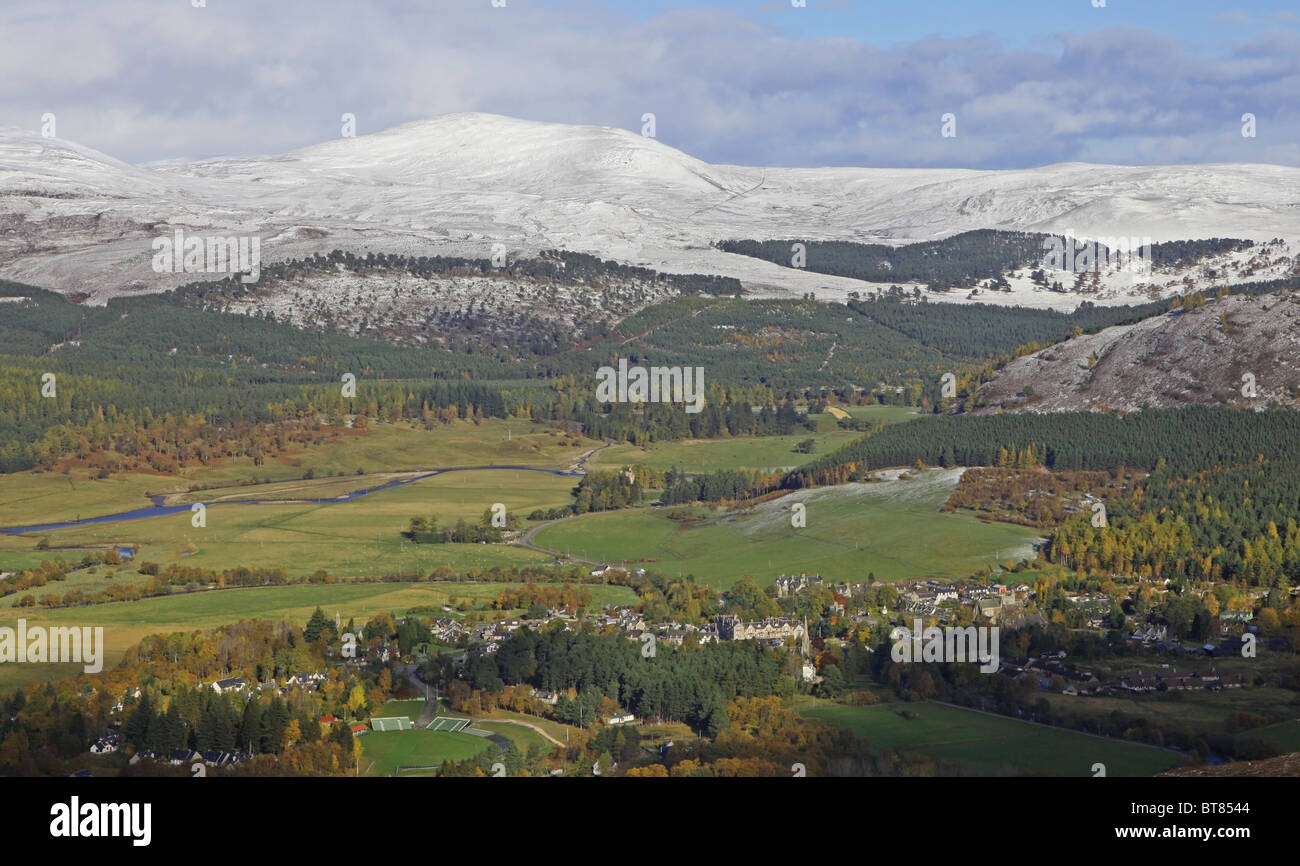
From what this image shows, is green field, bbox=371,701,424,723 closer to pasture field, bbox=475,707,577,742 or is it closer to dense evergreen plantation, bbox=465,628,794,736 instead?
pasture field, bbox=475,707,577,742

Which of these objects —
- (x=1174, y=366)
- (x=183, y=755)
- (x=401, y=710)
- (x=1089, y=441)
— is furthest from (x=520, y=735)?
(x=1174, y=366)

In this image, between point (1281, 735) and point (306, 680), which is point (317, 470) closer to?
point (306, 680)

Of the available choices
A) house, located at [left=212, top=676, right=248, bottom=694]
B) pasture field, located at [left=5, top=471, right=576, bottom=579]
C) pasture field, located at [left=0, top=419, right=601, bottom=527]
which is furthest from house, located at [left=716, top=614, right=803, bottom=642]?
pasture field, located at [left=0, top=419, right=601, bottom=527]

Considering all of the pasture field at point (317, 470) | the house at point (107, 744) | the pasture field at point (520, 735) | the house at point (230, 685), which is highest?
the pasture field at point (317, 470)

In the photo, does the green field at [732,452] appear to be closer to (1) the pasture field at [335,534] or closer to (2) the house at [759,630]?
(1) the pasture field at [335,534]

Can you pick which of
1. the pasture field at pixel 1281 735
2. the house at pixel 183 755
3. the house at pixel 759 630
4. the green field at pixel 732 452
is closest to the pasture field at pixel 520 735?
the house at pixel 183 755
